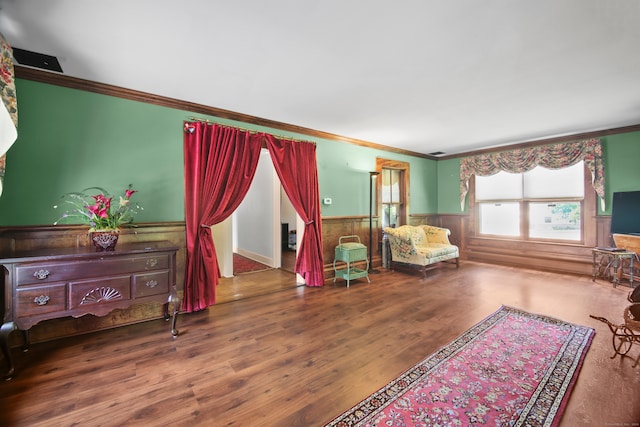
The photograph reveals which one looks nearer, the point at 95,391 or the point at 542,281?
the point at 95,391

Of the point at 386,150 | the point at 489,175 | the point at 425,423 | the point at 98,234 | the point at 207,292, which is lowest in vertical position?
the point at 425,423

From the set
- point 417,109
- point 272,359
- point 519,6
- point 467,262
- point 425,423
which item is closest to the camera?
point 425,423

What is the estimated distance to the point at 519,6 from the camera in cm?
170

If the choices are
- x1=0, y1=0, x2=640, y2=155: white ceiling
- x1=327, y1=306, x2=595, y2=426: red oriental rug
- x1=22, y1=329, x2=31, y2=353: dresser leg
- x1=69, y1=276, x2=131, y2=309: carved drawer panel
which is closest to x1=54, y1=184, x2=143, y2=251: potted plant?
x1=69, y1=276, x2=131, y2=309: carved drawer panel

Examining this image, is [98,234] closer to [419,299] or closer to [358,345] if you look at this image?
[358,345]

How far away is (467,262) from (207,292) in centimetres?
538

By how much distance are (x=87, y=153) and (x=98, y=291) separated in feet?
4.64

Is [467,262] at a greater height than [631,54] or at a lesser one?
lesser

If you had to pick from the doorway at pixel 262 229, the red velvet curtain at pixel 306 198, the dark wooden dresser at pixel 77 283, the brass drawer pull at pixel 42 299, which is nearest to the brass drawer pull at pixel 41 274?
the dark wooden dresser at pixel 77 283

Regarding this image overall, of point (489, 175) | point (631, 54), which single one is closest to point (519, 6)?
point (631, 54)

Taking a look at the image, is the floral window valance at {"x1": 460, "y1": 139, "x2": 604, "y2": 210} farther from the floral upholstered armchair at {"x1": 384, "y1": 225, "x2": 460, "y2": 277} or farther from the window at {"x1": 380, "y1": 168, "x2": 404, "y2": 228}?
the window at {"x1": 380, "y1": 168, "x2": 404, "y2": 228}

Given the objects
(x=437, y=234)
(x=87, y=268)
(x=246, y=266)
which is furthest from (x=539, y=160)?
(x=87, y=268)

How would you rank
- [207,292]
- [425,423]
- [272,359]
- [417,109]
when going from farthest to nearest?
[417,109] → [207,292] → [272,359] → [425,423]

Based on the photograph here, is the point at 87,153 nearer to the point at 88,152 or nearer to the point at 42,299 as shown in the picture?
the point at 88,152
